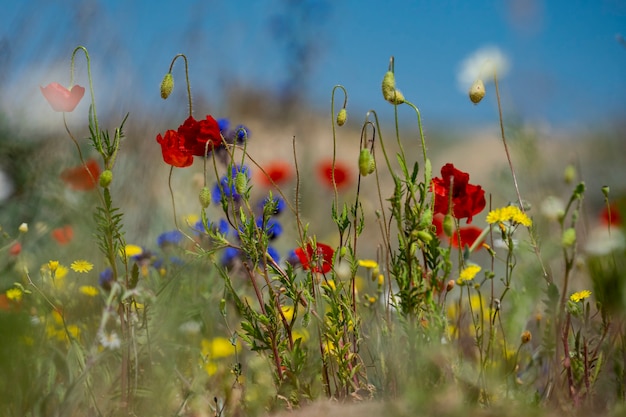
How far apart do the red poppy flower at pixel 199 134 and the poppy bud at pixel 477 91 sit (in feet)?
1.78

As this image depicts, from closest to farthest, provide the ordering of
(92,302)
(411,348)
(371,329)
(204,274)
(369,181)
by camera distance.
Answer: (411,348) → (371,329) → (92,302) → (204,274) → (369,181)

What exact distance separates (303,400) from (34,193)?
103 inches

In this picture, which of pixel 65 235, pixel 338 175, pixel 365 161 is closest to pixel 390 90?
pixel 365 161

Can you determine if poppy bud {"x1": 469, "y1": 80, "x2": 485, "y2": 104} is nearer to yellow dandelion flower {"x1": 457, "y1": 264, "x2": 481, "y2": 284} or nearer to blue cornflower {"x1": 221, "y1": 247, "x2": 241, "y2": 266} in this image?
yellow dandelion flower {"x1": 457, "y1": 264, "x2": 481, "y2": 284}

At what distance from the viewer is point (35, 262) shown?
121 inches

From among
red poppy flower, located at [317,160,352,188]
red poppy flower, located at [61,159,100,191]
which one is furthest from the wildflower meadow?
red poppy flower, located at [317,160,352,188]

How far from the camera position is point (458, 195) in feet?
5.39

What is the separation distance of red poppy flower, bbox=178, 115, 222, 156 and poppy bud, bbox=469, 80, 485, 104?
0.54 m

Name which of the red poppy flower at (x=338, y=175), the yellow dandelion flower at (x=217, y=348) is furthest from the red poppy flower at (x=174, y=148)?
the red poppy flower at (x=338, y=175)

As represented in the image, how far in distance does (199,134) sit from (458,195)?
586mm

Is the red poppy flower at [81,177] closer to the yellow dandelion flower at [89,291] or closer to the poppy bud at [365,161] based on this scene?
the yellow dandelion flower at [89,291]

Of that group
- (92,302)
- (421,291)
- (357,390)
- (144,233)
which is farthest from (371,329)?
(144,233)

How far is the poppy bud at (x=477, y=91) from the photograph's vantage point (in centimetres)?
154

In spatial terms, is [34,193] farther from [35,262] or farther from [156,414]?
[156,414]
